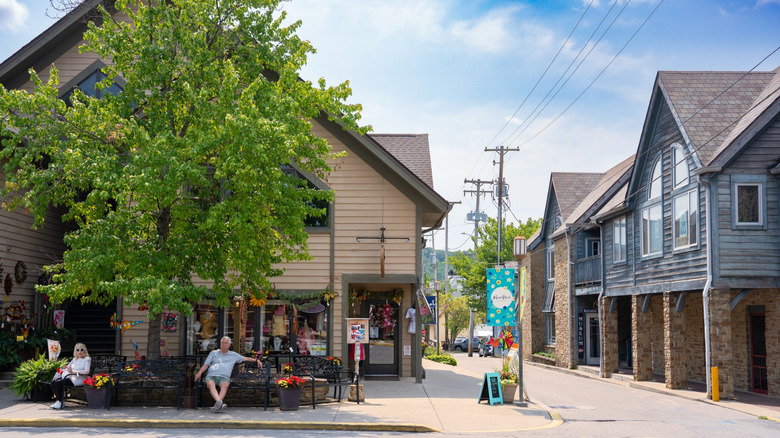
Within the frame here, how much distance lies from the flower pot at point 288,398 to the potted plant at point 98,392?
313cm

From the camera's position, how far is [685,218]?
20859 mm

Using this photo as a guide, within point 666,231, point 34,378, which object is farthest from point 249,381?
point 666,231

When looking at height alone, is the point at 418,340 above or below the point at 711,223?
below

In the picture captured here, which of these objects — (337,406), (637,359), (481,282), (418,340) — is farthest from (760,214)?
(481,282)

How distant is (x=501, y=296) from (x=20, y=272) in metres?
11.8

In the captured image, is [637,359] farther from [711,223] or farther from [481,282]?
[481,282]

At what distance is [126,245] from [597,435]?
9.22 meters

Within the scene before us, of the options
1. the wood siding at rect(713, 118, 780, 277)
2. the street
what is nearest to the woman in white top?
the street

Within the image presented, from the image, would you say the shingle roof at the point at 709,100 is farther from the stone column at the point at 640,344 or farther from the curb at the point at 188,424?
the curb at the point at 188,424

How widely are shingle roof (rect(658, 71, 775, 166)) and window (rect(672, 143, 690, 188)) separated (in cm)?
95

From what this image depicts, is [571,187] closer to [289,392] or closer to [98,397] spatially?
[289,392]

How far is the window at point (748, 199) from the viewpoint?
18812 millimetres

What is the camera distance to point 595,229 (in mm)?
32062

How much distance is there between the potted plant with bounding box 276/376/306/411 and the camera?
13008 millimetres
